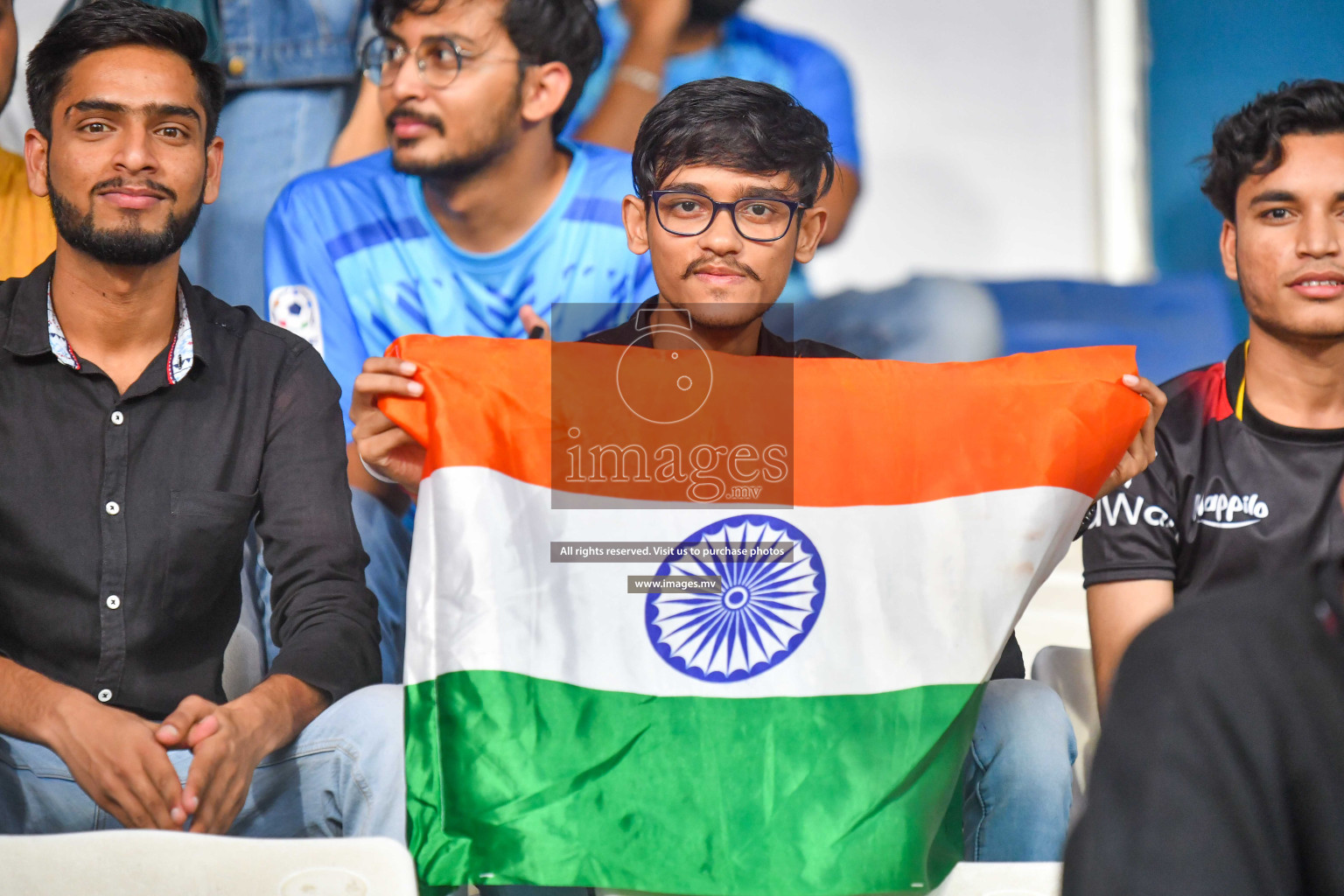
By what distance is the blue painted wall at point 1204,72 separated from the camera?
114 inches

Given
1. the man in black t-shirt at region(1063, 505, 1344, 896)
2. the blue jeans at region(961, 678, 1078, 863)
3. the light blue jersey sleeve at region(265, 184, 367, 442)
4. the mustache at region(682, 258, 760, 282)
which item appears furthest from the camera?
the light blue jersey sleeve at region(265, 184, 367, 442)

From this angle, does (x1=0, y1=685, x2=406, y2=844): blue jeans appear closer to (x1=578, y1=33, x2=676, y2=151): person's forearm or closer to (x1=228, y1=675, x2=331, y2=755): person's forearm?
(x1=228, y1=675, x2=331, y2=755): person's forearm

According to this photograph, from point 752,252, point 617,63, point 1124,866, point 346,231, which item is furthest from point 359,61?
point 1124,866

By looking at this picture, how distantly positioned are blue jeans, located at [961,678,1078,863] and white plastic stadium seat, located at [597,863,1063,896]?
0.12 meters

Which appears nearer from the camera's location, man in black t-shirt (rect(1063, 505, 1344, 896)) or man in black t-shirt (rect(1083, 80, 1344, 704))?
man in black t-shirt (rect(1063, 505, 1344, 896))

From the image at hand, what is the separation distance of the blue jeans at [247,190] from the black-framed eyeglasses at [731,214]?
1221mm

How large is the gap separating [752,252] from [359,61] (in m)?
1.36

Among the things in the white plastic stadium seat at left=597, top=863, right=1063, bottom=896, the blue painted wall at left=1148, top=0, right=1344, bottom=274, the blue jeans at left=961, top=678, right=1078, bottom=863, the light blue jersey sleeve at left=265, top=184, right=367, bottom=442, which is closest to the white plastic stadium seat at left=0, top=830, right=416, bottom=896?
the white plastic stadium seat at left=597, top=863, right=1063, bottom=896

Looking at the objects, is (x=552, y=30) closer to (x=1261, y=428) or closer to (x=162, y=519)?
(x=162, y=519)

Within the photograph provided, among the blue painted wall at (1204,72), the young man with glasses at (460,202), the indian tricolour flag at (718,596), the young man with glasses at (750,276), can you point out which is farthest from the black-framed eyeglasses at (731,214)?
the blue painted wall at (1204,72)

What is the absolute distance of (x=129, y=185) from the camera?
167 cm

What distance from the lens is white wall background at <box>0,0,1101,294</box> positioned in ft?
9.37

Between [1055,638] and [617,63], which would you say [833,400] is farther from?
[617,63]

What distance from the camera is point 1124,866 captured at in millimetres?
638
